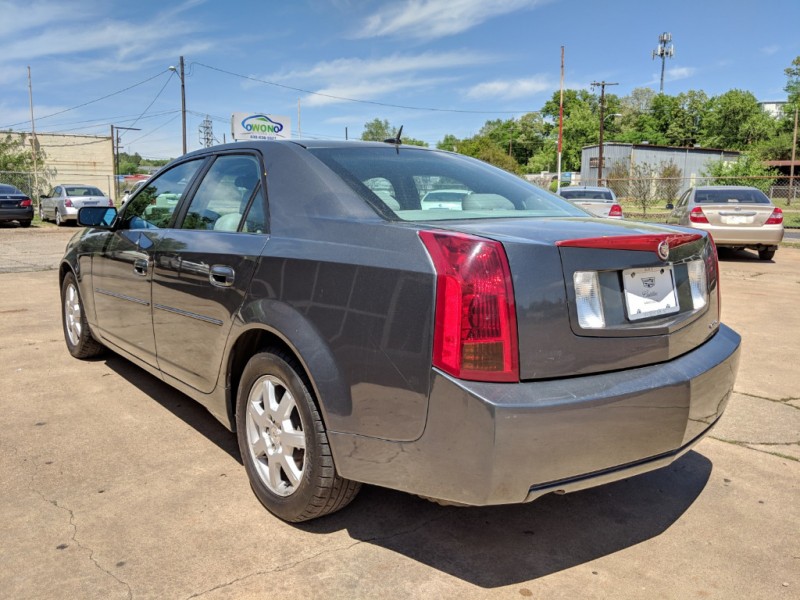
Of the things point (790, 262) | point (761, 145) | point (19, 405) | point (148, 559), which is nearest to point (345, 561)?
point (148, 559)

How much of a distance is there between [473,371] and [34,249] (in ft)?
53.1

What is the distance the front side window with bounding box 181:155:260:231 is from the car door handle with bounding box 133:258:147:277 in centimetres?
38

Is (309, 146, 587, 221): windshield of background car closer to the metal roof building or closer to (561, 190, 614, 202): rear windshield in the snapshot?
(561, 190, 614, 202): rear windshield

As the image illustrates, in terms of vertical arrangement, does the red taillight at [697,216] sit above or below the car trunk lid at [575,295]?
above

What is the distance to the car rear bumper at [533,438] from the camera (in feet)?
6.60

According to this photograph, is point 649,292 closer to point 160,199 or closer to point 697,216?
point 160,199

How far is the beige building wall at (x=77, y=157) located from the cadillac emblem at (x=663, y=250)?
185 feet

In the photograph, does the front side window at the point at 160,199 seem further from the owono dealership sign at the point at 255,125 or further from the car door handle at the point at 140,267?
the owono dealership sign at the point at 255,125

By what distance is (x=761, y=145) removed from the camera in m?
72.9

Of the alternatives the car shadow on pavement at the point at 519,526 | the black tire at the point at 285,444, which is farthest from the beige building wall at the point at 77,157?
the car shadow on pavement at the point at 519,526

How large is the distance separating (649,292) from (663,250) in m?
0.16

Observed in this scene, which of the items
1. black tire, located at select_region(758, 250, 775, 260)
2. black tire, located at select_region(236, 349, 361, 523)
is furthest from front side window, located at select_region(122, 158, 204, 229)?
black tire, located at select_region(758, 250, 775, 260)

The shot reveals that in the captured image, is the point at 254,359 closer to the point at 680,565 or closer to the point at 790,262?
the point at 680,565

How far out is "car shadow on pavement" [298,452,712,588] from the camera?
2.49 metres
